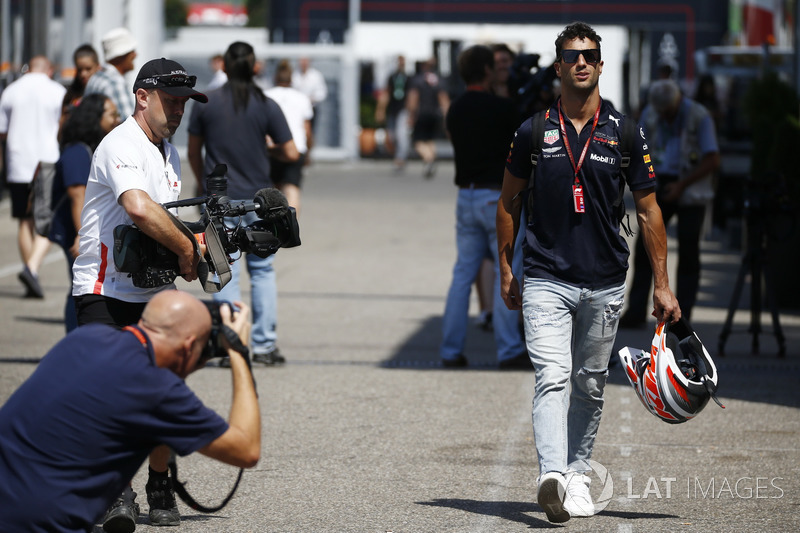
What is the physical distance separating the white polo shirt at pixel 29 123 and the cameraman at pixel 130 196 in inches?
287

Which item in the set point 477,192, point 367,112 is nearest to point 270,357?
point 477,192

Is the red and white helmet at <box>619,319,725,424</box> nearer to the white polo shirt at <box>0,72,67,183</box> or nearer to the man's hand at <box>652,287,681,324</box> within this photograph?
the man's hand at <box>652,287,681,324</box>

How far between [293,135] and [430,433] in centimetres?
442

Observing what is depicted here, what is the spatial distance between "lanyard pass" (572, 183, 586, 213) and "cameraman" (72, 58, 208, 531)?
1525mm

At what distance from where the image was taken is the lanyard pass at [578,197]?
5.25 metres

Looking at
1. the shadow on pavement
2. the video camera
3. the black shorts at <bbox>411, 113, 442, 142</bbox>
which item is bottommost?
the shadow on pavement

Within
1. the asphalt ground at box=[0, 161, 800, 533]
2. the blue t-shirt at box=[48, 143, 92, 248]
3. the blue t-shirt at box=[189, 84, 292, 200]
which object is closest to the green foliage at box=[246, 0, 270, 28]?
the asphalt ground at box=[0, 161, 800, 533]

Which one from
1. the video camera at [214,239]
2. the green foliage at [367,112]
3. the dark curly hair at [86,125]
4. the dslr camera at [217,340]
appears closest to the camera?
the dslr camera at [217,340]

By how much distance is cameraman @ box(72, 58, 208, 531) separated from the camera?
16.1 feet

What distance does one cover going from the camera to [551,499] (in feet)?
16.7

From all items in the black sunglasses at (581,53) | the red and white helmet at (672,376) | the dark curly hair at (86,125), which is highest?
the black sunglasses at (581,53)

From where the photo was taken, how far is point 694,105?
940 centimetres

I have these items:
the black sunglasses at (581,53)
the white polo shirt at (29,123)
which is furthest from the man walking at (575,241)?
the white polo shirt at (29,123)

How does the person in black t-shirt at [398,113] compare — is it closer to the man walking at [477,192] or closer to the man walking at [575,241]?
the man walking at [477,192]
